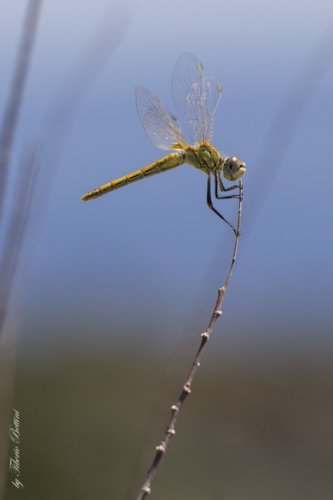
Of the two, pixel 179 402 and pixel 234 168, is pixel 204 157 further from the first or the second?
pixel 179 402

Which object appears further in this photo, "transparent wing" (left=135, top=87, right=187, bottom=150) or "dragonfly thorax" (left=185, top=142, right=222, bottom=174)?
"transparent wing" (left=135, top=87, right=187, bottom=150)

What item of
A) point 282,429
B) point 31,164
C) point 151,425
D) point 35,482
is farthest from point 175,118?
point 282,429

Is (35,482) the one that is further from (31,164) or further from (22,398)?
(31,164)

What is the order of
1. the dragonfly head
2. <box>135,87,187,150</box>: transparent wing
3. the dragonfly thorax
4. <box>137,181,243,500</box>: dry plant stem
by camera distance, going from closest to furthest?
<box>137,181,243,500</box>: dry plant stem, the dragonfly head, the dragonfly thorax, <box>135,87,187,150</box>: transparent wing

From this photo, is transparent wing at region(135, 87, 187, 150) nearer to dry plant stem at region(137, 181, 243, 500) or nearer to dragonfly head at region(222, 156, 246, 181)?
dragonfly head at region(222, 156, 246, 181)

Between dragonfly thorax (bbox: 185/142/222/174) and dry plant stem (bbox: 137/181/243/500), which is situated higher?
dragonfly thorax (bbox: 185/142/222/174)

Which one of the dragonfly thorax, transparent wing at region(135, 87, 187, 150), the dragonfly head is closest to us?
the dragonfly head

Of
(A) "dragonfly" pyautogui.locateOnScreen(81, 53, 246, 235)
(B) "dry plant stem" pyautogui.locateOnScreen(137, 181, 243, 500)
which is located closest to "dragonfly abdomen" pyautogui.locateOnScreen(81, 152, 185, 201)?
(A) "dragonfly" pyautogui.locateOnScreen(81, 53, 246, 235)
